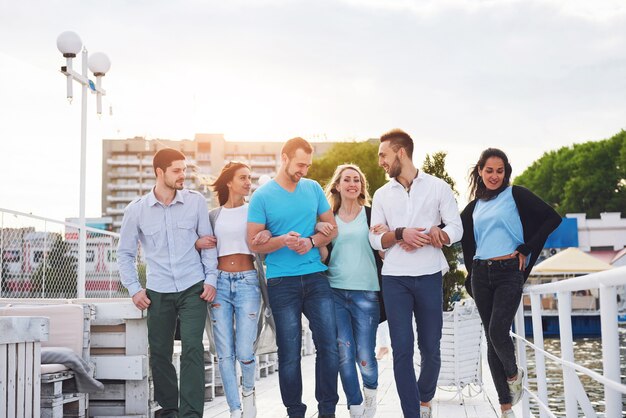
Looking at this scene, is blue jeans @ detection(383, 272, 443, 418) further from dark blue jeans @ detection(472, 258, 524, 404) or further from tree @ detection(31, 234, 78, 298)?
tree @ detection(31, 234, 78, 298)

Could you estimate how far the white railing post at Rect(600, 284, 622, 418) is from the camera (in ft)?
9.24

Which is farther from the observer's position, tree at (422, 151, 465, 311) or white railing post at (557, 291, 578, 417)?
tree at (422, 151, 465, 311)

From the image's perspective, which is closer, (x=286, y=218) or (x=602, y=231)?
(x=286, y=218)

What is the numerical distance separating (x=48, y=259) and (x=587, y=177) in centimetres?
5272

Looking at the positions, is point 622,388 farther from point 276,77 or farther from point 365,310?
point 276,77

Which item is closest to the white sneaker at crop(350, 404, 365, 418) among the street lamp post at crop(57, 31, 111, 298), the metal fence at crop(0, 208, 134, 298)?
the metal fence at crop(0, 208, 134, 298)

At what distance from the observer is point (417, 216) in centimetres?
504

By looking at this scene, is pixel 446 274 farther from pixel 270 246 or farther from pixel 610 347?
pixel 610 347

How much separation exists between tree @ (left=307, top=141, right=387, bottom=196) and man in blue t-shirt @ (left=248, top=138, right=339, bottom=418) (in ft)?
114

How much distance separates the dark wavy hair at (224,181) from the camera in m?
5.52

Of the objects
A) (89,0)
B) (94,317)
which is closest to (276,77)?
(89,0)

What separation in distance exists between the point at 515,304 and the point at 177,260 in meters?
2.09

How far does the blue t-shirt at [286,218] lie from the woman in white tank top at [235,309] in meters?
0.16

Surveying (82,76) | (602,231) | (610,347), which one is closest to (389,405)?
(610,347)
